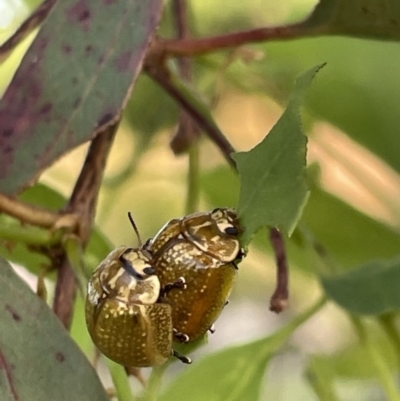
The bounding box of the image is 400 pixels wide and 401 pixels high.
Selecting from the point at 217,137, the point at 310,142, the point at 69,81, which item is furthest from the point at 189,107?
the point at 310,142

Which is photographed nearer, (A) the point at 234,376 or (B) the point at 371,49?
(A) the point at 234,376

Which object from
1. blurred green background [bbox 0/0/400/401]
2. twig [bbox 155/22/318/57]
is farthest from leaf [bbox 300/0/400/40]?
blurred green background [bbox 0/0/400/401]

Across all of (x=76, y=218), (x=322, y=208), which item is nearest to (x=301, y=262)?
(x=322, y=208)

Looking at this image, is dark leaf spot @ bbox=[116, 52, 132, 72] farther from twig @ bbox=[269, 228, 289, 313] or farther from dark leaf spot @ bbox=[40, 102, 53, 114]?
twig @ bbox=[269, 228, 289, 313]

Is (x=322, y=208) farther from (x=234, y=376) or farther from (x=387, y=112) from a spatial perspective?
(x=234, y=376)

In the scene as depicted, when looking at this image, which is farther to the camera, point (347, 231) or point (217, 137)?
point (347, 231)

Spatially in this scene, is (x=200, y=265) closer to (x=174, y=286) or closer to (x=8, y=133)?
(x=174, y=286)
